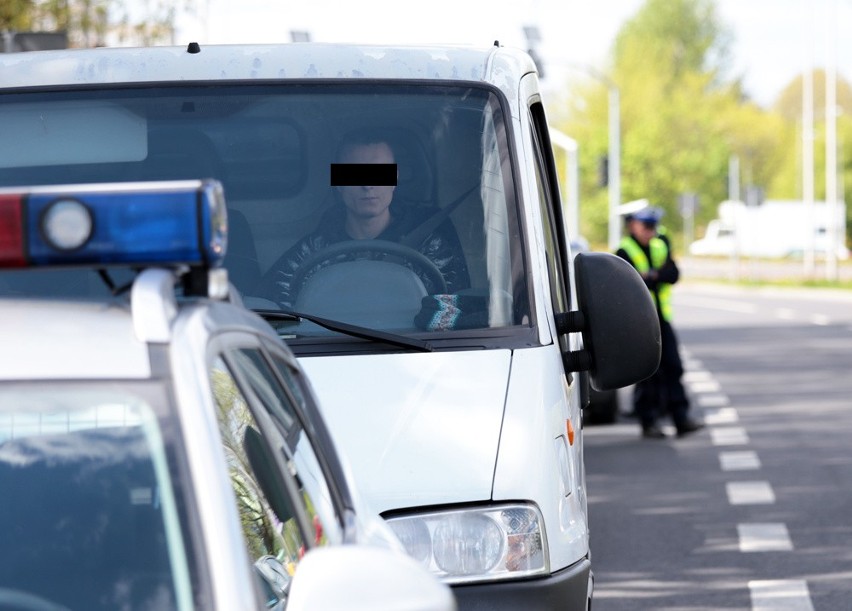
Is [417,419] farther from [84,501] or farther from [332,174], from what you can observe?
[84,501]

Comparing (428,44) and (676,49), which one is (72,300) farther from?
(676,49)

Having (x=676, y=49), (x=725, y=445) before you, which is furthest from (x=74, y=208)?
(x=676, y=49)

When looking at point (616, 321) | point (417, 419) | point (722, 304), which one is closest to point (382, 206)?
point (616, 321)

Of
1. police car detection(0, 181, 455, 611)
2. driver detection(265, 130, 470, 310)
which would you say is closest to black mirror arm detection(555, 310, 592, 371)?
driver detection(265, 130, 470, 310)

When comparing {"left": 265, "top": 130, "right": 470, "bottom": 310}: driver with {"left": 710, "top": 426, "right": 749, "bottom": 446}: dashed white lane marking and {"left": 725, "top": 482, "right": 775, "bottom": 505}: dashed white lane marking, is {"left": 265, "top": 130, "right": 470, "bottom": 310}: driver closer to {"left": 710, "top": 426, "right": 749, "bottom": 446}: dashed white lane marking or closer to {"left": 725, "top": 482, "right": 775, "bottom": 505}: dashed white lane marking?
{"left": 725, "top": 482, "right": 775, "bottom": 505}: dashed white lane marking

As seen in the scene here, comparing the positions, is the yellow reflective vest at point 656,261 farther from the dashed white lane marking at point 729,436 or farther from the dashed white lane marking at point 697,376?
the dashed white lane marking at point 697,376

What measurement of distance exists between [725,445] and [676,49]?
340 ft

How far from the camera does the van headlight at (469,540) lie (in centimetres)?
406

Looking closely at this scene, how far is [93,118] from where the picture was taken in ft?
16.2

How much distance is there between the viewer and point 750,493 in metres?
10.4

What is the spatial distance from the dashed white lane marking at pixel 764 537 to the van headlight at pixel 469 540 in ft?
15.1

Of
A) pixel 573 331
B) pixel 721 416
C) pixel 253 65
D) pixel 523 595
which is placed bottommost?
pixel 721 416

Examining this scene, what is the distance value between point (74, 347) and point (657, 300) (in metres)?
11.1

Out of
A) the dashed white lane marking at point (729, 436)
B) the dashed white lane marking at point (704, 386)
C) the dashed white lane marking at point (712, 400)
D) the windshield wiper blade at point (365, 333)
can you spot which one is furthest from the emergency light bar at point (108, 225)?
the dashed white lane marking at point (704, 386)
